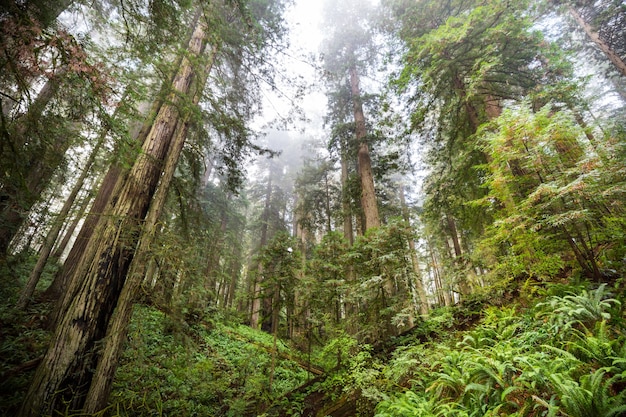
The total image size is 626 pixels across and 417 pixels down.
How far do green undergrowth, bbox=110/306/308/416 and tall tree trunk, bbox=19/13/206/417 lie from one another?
0.57m

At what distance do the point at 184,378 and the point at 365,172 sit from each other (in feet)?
28.8

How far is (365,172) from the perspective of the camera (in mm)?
10352

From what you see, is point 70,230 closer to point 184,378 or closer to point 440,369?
point 184,378

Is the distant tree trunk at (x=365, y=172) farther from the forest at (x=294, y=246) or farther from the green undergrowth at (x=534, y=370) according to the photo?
the green undergrowth at (x=534, y=370)

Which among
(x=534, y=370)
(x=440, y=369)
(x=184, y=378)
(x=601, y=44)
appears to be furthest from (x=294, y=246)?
(x=601, y=44)

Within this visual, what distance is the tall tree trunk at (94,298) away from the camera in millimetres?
3631

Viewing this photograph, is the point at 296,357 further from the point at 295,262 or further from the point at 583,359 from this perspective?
the point at 583,359

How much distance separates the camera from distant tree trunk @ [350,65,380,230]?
31.1ft

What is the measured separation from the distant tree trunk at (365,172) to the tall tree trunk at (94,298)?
6758mm

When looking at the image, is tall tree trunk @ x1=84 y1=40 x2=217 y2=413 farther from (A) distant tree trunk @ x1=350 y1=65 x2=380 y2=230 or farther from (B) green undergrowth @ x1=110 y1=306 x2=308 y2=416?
(A) distant tree trunk @ x1=350 y1=65 x2=380 y2=230

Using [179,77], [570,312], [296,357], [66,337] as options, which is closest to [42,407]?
[66,337]

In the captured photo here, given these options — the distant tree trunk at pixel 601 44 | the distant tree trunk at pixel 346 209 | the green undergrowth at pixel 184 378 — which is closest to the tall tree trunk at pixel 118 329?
the green undergrowth at pixel 184 378

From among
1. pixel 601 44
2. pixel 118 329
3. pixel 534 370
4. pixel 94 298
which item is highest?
pixel 601 44

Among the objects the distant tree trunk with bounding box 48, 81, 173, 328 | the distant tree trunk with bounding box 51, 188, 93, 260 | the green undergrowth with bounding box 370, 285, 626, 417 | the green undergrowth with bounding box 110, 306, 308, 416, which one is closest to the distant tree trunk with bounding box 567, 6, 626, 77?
the green undergrowth with bounding box 370, 285, 626, 417
